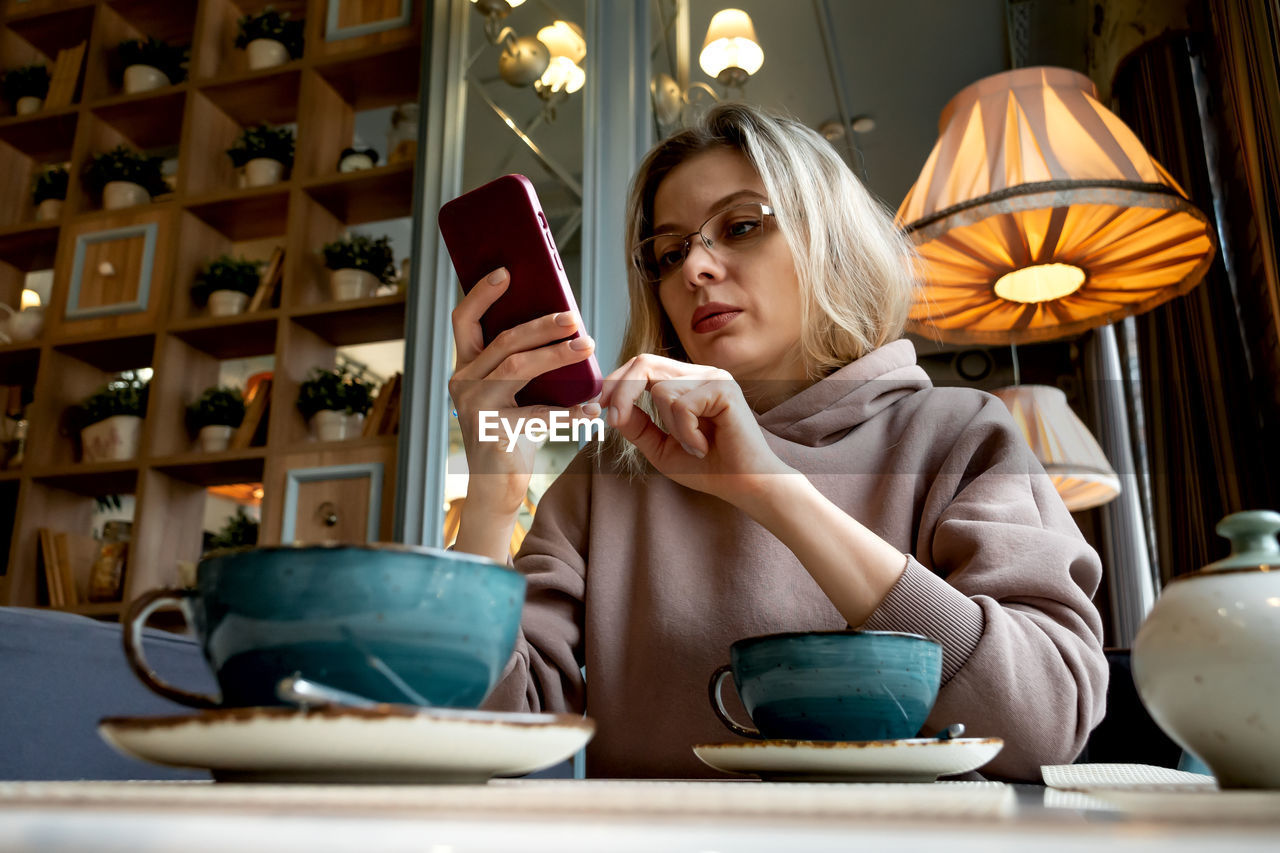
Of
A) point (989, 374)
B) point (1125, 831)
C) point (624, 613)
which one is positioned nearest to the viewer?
point (1125, 831)

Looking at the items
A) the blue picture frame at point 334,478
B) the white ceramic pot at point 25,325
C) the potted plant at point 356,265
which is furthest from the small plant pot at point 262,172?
the blue picture frame at point 334,478

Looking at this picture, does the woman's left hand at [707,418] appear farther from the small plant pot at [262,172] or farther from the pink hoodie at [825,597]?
the small plant pot at [262,172]

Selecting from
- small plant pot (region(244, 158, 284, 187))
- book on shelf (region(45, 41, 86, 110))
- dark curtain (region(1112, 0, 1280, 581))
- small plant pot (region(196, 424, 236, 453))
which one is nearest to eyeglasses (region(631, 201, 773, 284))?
dark curtain (region(1112, 0, 1280, 581))

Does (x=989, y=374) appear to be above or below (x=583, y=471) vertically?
above

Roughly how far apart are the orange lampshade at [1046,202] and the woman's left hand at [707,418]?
3.79 ft

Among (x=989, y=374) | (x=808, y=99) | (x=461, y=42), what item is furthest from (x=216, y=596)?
(x=989, y=374)

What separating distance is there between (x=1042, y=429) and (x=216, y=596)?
327 centimetres

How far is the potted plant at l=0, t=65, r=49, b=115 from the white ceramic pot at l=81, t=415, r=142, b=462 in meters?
1.41

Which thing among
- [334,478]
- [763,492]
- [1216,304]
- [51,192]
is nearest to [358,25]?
[51,192]

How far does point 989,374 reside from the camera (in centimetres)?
760

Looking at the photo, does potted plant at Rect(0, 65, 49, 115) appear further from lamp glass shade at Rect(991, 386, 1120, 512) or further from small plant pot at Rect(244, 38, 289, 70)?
lamp glass shade at Rect(991, 386, 1120, 512)

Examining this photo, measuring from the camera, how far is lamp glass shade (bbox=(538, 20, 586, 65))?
112 inches

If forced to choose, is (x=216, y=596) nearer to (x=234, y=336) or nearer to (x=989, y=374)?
(x=234, y=336)

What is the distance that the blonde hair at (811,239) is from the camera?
127 cm
